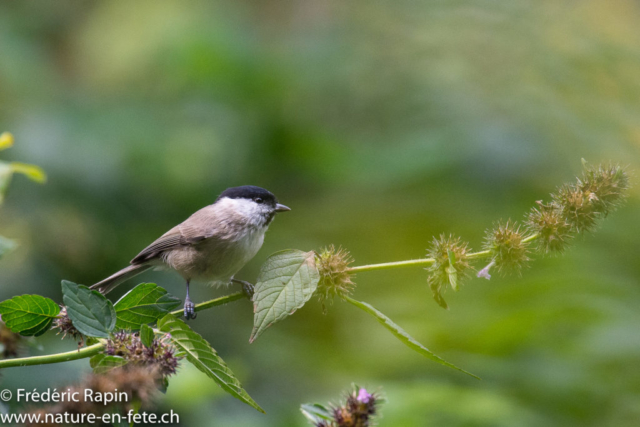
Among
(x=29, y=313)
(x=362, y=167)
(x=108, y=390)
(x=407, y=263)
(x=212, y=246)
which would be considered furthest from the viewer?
(x=362, y=167)

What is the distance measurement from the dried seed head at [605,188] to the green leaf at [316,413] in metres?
0.96

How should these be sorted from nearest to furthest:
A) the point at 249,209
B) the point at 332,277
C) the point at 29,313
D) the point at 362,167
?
the point at 29,313
the point at 332,277
the point at 249,209
the point at 362,167

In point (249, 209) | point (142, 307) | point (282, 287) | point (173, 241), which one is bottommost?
point (142, 307)

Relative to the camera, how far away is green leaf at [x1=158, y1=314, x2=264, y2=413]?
131 centimetres

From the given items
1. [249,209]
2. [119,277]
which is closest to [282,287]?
[249,209]

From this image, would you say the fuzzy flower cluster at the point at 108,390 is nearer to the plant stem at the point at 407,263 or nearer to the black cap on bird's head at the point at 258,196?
the plant stem at the point at 407,263

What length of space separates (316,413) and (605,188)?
106 centimetres

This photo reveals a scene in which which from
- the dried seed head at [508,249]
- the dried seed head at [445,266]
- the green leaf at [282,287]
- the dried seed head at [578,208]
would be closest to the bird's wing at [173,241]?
the green leaf at [282,287]

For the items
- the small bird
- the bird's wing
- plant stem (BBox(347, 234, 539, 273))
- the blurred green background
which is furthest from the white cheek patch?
plant stem (BBox(347, 234, 539, 273))

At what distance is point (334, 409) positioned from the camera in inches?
53.8

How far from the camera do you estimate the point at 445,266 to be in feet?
5.23

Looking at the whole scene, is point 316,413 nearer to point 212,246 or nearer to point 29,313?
point 29,313

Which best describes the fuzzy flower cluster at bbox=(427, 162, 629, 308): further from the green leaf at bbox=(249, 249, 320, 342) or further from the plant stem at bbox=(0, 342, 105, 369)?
the plant stem at bbox=(0, 342, 105, 369)

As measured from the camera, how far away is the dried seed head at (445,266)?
1.56 meters
